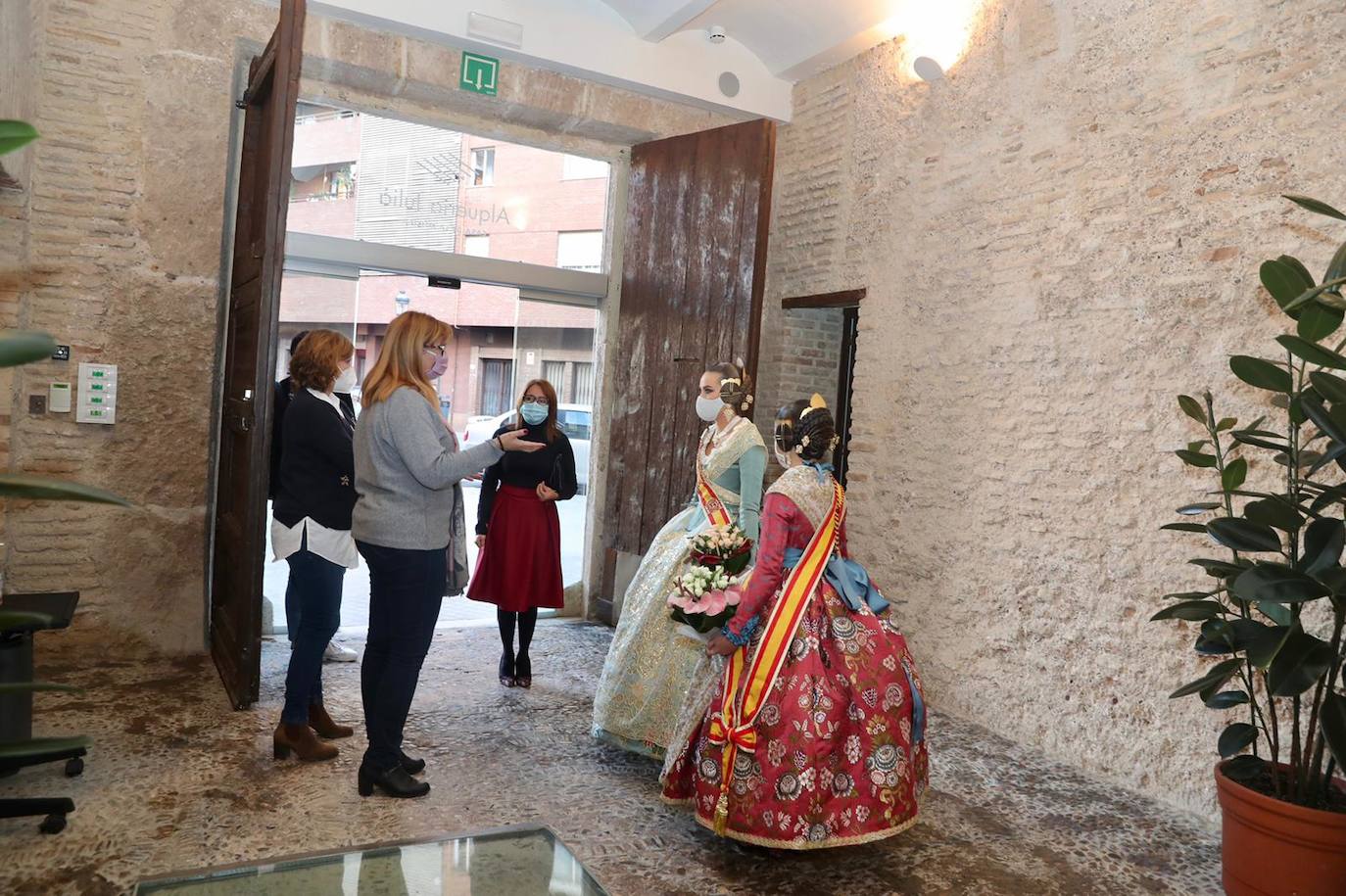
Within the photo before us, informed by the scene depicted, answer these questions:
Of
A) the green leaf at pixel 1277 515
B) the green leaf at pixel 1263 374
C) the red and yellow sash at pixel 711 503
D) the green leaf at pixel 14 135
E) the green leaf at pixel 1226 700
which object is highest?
the green leaf at pixel 1263 374

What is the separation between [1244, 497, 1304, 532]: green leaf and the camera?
266 cm

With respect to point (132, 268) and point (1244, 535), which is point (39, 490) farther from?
point (132, 268)

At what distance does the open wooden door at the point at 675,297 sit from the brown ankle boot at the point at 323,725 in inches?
92.4

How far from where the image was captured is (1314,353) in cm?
246

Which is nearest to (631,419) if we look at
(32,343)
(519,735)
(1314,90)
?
(519,735)

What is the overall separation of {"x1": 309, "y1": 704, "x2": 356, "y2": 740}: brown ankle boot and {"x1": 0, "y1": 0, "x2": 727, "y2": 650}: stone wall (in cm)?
143

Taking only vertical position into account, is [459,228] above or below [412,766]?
above

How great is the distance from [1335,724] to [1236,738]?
0.47m

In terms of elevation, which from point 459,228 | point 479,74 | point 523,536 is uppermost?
point 479,74

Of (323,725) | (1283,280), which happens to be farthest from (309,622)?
(1283,280)

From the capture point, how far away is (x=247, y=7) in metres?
4.76

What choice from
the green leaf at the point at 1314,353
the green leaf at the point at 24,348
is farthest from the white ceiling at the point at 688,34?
the green leaf at the point at 24,348

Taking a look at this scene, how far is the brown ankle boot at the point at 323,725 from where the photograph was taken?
3.79m

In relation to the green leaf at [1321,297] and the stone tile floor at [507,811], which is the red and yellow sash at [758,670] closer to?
the stone tile floor at [507,811]
